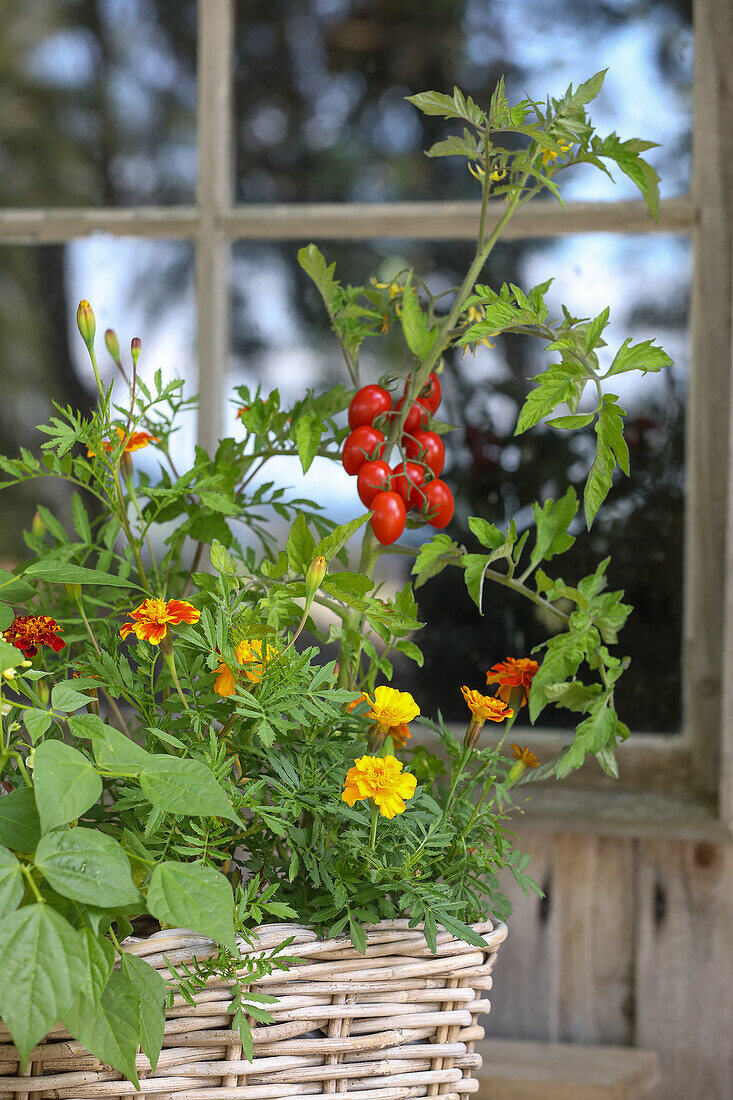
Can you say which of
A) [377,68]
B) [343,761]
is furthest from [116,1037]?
[377,68]

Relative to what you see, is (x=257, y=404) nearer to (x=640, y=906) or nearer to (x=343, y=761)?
(x=343, y=761)

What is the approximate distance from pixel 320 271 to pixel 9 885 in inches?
19.2

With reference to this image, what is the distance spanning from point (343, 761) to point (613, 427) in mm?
274

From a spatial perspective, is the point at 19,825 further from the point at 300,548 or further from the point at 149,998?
the point at 300,548

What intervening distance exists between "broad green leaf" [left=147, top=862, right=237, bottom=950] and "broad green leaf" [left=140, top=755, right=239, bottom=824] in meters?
0.03

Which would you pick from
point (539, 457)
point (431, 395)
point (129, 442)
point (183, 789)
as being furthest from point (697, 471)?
point (183, 789)

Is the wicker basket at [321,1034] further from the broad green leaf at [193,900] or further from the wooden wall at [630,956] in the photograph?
the wooden wall at [630,956]

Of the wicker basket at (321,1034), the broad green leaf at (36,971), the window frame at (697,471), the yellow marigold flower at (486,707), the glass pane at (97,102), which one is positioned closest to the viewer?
the broad green leaf at (36,971)

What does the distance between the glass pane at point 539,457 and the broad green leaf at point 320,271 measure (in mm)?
356

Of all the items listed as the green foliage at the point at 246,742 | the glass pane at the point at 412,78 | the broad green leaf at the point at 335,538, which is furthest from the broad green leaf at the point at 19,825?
the glass pane at the point at 412,78

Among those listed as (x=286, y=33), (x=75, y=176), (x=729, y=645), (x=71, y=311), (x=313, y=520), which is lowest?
(x=729, y=645)

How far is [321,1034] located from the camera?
0.54m

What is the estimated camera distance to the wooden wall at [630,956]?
0.95 metres

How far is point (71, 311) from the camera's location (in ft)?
3.86
